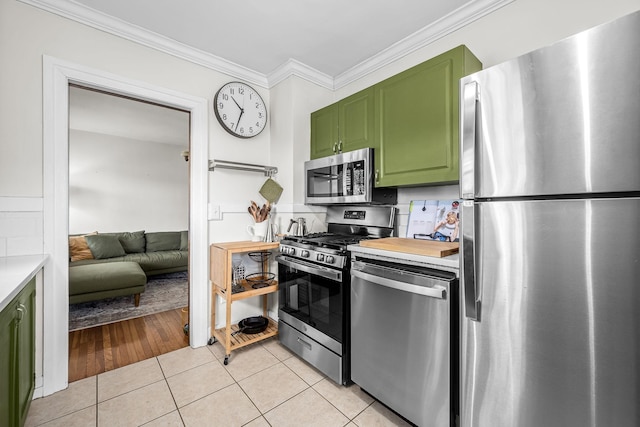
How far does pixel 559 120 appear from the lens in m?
0.88

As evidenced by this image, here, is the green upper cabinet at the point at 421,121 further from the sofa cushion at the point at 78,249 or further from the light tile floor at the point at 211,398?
the sofa cushion at the point at 78,249

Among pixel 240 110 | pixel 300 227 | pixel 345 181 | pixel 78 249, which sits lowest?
pixel 78 249

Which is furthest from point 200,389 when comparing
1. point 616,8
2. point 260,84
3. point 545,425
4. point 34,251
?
point 616,8

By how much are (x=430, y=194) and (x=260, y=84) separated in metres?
1.94

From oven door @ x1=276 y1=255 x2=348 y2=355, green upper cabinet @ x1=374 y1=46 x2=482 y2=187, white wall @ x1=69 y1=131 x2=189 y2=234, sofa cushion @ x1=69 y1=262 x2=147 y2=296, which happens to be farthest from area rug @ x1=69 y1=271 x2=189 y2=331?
green upper cabinet @ x1=374 y1=46 x2=482 y2=187

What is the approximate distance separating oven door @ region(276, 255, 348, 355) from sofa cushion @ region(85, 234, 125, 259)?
3427mm

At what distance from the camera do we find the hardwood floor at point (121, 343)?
6.93ft

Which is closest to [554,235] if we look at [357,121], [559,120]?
[559,120]

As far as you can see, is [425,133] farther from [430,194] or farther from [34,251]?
[34,251]

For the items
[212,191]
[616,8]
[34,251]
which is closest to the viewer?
[616,8]

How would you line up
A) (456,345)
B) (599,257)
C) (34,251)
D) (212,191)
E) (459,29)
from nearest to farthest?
(599,257), (456,345), (34,251), (459,29), (212,191)

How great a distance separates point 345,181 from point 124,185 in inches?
185

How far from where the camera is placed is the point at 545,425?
3.06ft

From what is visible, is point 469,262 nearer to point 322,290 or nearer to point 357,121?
point 322,290
